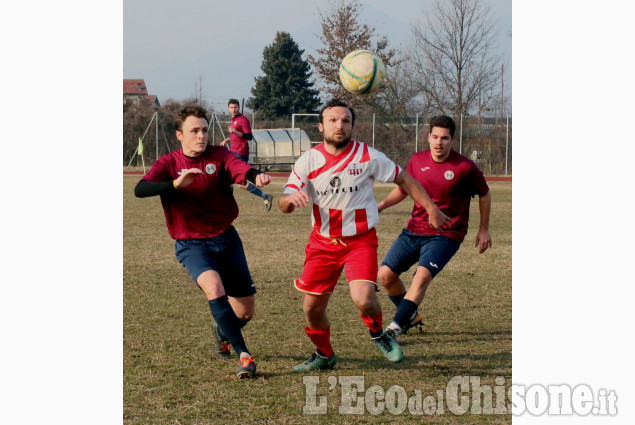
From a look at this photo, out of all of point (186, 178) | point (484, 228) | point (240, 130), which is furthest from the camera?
point (240, 130)

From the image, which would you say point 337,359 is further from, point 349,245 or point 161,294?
point 161,294

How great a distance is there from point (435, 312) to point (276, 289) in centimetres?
198

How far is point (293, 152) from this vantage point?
1289 inches

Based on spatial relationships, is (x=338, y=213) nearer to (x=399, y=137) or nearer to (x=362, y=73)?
(x=362, y=73)

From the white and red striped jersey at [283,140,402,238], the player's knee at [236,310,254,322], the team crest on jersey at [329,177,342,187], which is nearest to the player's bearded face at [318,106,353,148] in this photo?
the white and red striped jersey at [283,140,402,238]

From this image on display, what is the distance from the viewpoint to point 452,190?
6.60 m

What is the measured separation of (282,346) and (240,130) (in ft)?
41.4

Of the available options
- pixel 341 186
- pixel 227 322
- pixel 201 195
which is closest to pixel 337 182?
pixel 341 186

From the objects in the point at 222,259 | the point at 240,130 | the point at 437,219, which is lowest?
the point at 222,259

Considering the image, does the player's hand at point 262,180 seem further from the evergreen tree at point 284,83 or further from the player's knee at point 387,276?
the evergreen tree at point 284,83

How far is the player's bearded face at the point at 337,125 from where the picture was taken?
5473mm

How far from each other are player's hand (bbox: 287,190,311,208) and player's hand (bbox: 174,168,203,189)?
70 cm

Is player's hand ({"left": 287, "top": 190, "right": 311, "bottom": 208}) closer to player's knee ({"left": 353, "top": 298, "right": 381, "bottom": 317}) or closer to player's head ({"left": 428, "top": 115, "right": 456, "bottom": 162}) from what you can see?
player's knee ({"left": 353, "top": 298, "right": 381, "bottom": 317})

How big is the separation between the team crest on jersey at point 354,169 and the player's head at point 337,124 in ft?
→ 0.57
